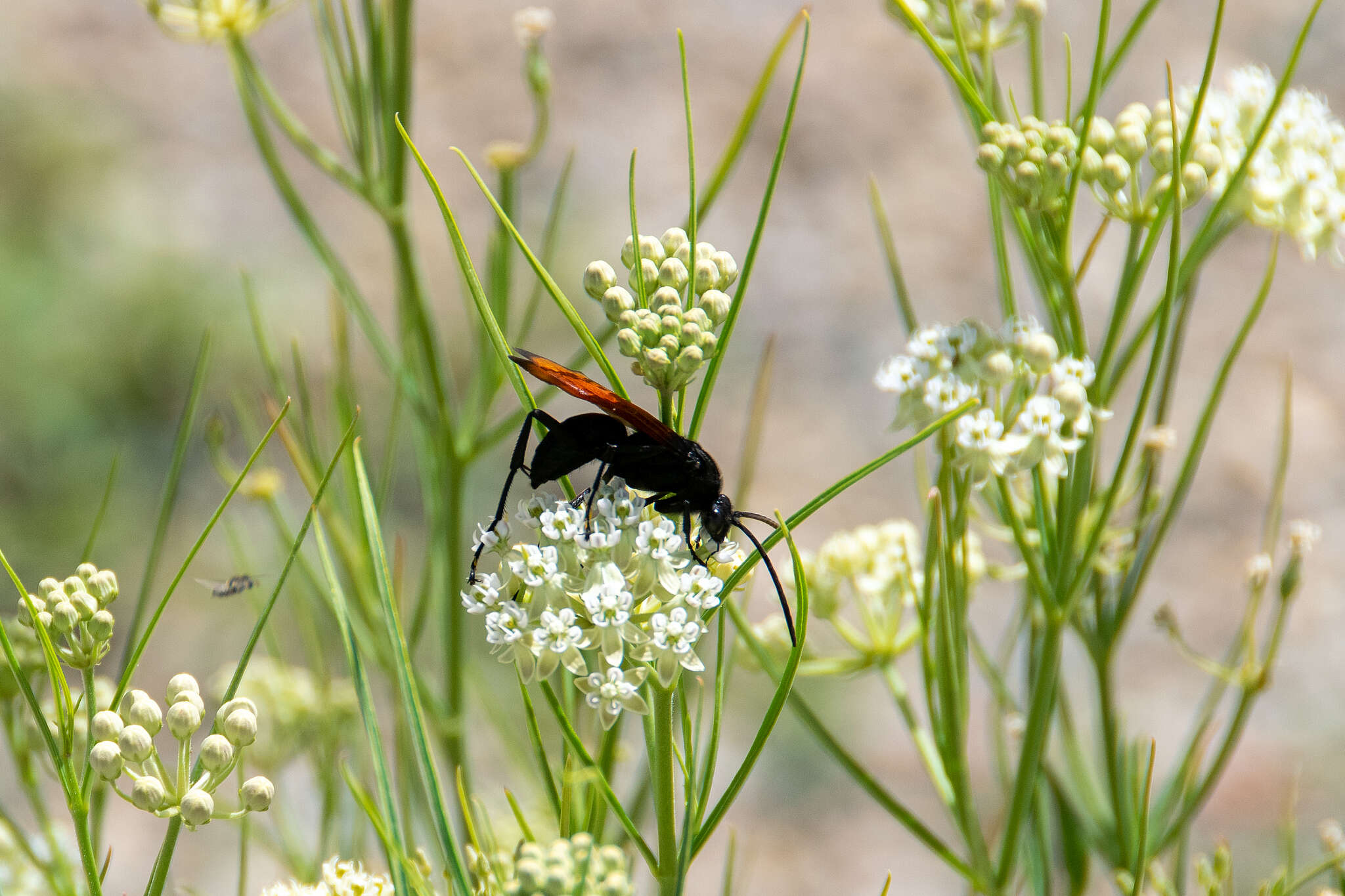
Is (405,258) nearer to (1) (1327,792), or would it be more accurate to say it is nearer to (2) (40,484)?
(1) (1327,792)

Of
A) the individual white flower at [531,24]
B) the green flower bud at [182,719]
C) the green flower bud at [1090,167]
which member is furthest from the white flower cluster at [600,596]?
the individual white flower at [531,24]

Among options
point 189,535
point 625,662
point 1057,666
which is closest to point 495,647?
point 625,662

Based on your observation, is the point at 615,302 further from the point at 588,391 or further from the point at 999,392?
the point at 999,392

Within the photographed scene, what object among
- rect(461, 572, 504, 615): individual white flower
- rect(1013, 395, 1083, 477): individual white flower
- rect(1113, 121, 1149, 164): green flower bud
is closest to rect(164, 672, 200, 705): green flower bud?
rect(461, 572, 504, 615): individual white flower

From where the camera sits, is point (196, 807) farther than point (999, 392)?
No

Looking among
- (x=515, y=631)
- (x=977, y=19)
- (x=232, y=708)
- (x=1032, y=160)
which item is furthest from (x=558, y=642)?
(x=977, y=19)

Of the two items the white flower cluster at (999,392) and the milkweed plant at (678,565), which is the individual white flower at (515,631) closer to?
the milkweed plant at (678,565)

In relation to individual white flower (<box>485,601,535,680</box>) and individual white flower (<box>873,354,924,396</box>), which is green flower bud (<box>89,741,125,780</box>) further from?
individual white flower (<box>873,354,924,396</box>)
